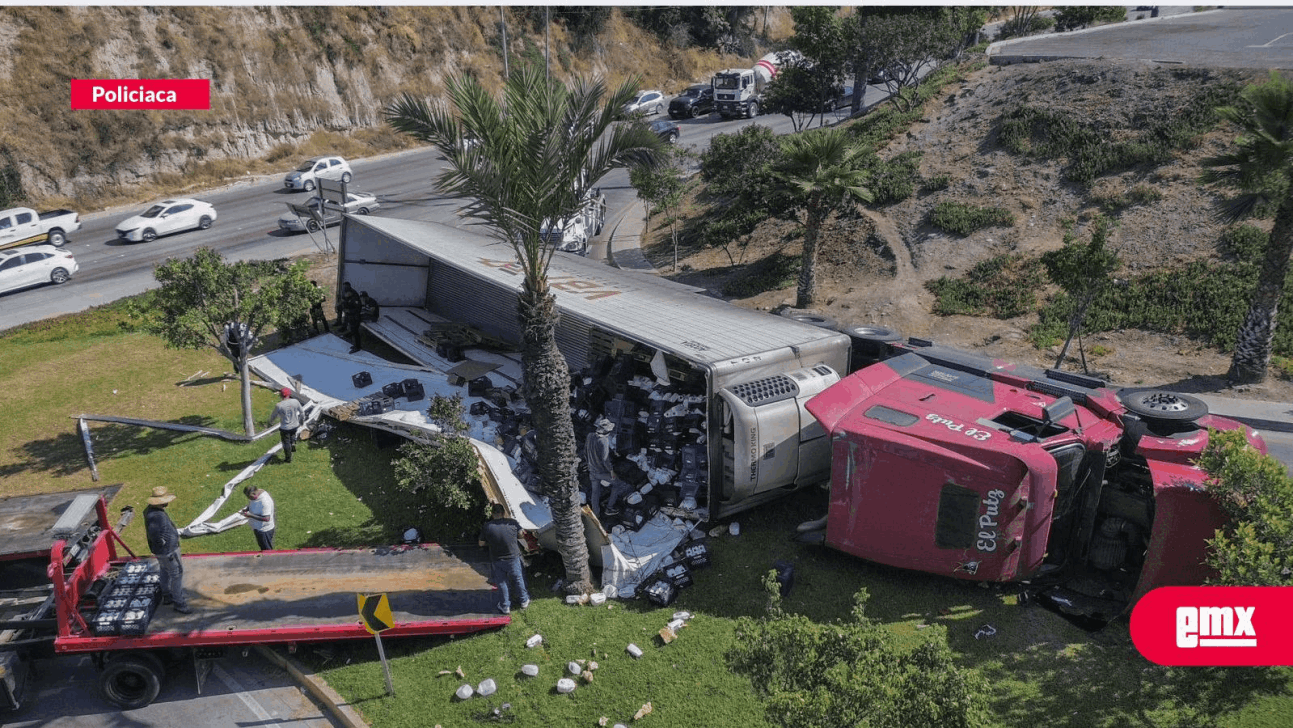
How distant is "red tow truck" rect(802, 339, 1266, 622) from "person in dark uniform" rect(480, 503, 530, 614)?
→ 446cm

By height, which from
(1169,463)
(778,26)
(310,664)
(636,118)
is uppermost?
(778,26)

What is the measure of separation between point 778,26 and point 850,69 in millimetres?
43228

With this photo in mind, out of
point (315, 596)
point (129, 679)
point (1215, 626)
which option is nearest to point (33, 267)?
point (129, 679)

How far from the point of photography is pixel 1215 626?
393 inches

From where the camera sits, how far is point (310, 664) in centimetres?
1103

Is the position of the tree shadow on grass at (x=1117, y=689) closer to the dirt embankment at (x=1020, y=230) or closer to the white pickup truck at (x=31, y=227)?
the dirt embankment at (x=1020, y=230)

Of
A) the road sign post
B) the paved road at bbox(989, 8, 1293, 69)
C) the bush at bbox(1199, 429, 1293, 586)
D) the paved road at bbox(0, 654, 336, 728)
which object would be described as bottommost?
the paved road at bbox(0, 654, 336, 728)

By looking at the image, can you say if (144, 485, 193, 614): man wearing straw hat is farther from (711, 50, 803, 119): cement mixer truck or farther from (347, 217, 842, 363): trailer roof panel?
(711, 50, 803, 119): cement mixer truck

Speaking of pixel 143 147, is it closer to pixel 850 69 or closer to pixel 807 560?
pixel 850 69

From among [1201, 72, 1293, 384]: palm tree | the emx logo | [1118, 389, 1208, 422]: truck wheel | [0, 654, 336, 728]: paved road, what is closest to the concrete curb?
[0, 654, 336, 728]: paved road

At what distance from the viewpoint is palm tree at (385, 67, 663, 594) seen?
35.0 ft

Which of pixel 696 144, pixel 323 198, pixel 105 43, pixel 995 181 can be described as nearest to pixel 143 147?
pixel 105 43

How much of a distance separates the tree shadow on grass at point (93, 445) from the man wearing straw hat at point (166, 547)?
7168 mm

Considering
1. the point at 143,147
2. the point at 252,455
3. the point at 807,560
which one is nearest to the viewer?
the point at 807,560
